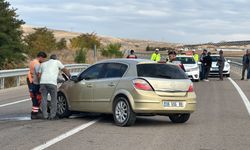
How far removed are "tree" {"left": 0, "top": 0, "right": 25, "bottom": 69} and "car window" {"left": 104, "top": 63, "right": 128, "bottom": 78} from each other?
30.5m

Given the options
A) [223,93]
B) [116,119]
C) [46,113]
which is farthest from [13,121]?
[223,93]

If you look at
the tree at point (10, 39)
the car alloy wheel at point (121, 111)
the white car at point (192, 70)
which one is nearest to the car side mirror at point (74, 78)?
the car alloy wheel at point (121, 111)

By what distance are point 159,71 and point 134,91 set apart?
86 cm

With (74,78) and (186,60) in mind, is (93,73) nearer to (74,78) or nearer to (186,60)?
(74,78)

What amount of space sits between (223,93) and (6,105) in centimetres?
930

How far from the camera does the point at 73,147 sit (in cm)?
995

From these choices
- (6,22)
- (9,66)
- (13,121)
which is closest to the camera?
(13,121)

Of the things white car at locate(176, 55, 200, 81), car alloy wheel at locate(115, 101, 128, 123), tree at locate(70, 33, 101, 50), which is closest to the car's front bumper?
white car at locate(176, 55, 200, 81)

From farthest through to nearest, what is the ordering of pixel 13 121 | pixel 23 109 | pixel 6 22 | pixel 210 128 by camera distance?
pixel 6 22
pixel 23 109
pixel 13 121
pixel 210 128

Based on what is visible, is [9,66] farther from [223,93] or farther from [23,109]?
[23,109]

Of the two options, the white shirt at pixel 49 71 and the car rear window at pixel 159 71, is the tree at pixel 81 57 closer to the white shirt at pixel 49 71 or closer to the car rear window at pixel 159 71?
the white shirt at pixel 49 71

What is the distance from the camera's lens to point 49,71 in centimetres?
1412

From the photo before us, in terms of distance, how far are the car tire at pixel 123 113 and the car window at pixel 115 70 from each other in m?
0.68

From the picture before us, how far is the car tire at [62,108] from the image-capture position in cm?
1462
